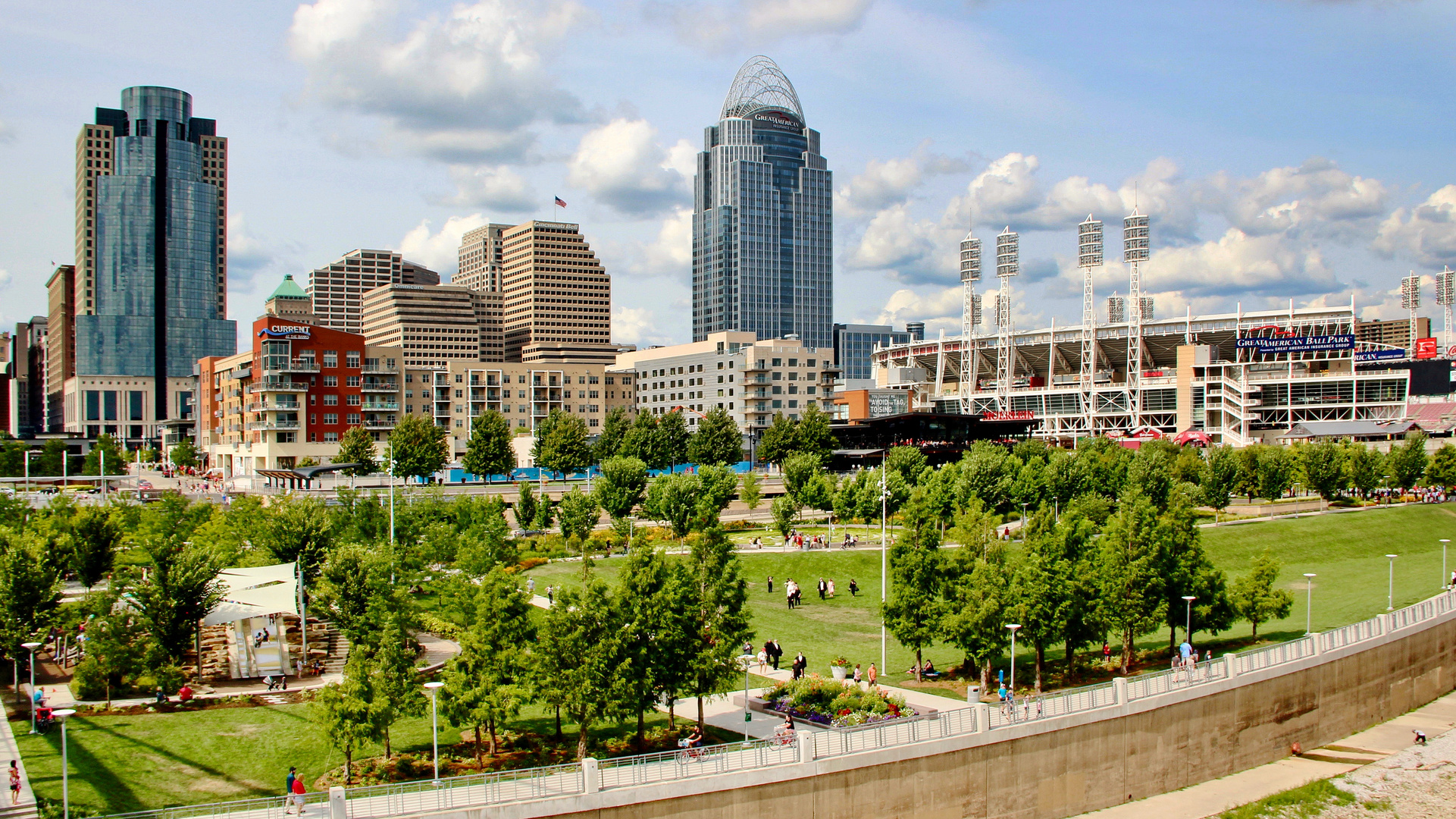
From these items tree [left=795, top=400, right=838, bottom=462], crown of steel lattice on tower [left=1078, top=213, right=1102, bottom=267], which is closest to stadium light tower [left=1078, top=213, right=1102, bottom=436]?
crown of steel lattice on tower [left=1078, top=213, right=1102, bottom=267]

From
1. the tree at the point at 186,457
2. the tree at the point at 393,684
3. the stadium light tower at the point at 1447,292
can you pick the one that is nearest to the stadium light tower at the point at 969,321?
the stadium light tower at the point at 1447,292

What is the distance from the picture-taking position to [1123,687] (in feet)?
105

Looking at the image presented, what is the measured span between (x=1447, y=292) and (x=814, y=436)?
13123cm

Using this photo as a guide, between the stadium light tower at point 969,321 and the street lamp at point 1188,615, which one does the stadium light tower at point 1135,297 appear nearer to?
the stadium light tower at point 969,321

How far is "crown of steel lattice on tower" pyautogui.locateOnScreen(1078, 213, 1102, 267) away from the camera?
152000 millimetres

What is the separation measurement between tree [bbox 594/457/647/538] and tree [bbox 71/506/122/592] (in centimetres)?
3203

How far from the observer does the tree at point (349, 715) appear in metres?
26.7

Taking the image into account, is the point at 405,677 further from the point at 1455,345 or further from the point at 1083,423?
the point at 1455,345

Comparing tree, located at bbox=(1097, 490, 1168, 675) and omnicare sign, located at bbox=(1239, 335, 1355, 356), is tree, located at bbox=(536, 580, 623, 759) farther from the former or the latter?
omnicare sign, located at bbox=(1239, 335, 1355, 356)

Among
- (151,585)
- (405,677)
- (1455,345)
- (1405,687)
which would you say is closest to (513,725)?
(405,677)

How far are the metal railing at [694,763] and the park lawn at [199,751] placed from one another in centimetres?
435

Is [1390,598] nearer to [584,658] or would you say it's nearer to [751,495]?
[584,658]

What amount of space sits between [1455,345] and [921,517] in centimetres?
17182

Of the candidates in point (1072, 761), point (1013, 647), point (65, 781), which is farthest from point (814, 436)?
point (65, 781)
